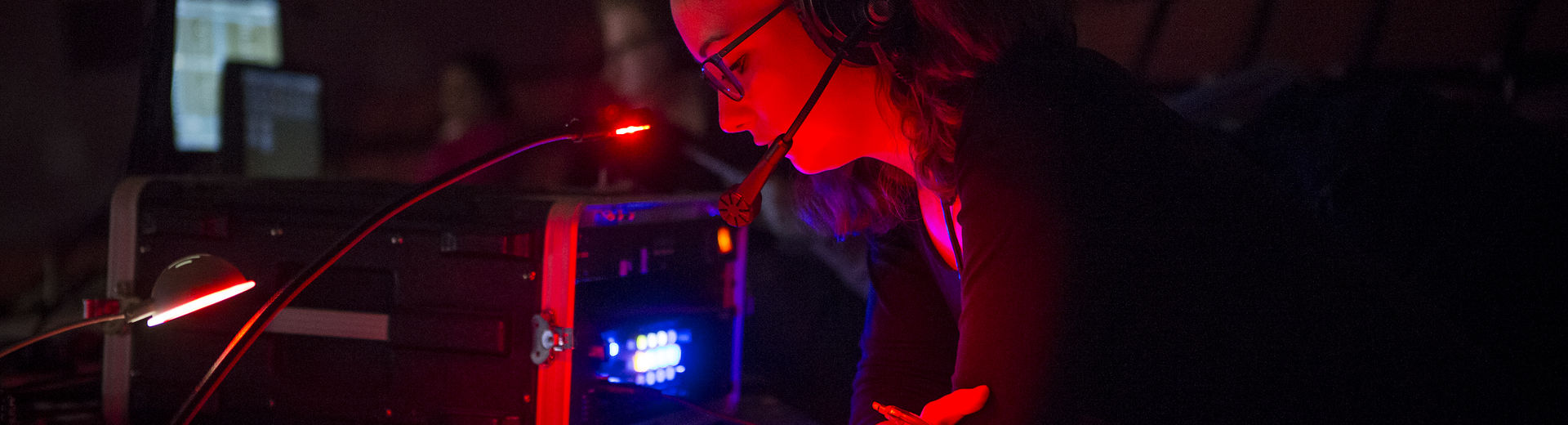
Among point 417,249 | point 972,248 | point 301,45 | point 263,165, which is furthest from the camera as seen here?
point 301,45

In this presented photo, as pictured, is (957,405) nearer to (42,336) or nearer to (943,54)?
(943,54)

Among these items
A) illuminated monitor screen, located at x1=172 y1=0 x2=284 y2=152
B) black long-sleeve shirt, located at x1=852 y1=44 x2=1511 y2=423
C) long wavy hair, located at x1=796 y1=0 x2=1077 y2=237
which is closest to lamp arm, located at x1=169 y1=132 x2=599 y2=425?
long wavy hair, located at x1=796 y1=0 x2=1077 y2=237

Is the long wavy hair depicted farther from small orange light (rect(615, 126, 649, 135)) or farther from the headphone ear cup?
small orange light (rect(615, 126, 649, 135))

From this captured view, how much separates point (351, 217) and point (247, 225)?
142 millimetres

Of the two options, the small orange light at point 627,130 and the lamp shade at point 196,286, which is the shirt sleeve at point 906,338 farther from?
the lamp shade at point 196,286

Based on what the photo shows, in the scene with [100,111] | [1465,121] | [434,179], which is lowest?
[100,111]

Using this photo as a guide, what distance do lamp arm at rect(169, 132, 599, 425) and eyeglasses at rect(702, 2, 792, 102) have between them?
10 cm

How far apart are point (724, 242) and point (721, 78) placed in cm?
37

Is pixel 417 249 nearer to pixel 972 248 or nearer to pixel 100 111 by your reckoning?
pixel 972 248

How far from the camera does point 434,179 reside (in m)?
0.69

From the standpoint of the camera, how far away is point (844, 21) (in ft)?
2.01

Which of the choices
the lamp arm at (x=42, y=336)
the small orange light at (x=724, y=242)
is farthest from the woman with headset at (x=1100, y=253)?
the lamp arm at (x=42, y=336)

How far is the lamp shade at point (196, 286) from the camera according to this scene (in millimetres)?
685

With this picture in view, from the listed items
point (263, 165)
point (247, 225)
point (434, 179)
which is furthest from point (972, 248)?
point (263, 165)
